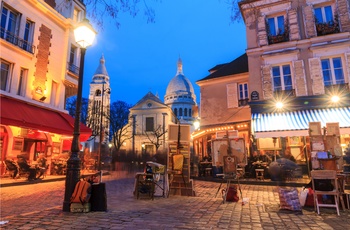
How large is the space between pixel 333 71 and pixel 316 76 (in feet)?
2.81

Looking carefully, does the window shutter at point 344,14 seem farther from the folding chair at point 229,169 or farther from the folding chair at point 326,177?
the folding chair at point 229,169

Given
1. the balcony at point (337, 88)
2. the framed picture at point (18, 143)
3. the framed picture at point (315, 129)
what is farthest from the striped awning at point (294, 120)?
the framed picture at point (18, 143)

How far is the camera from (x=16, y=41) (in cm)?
1255

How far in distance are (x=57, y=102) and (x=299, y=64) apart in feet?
47.6

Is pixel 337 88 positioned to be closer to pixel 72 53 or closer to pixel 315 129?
pixel 315 129

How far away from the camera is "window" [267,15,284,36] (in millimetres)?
13216

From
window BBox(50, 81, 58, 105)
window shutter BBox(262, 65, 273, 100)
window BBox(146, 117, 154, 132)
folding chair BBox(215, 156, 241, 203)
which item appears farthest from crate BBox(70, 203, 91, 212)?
window BBox(146, 117, 154, 132)

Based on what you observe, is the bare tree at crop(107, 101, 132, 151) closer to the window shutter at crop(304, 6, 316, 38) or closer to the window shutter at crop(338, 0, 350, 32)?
the window shutter at crop(304, 6, 316, 38)

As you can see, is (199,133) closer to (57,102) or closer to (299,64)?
(299,64)

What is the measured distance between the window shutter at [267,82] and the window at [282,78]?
11.0 inches

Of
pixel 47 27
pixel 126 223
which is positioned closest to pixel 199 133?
pixel 47 27

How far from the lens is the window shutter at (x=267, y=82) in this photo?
41.8 ft

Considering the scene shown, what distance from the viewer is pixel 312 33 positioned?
1245 centimetres

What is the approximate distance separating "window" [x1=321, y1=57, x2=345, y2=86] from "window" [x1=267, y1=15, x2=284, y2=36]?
9.73ft
